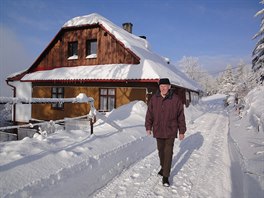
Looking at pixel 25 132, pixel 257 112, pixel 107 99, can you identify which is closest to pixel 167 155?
pixel 257 112

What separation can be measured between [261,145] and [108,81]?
8.96 meters

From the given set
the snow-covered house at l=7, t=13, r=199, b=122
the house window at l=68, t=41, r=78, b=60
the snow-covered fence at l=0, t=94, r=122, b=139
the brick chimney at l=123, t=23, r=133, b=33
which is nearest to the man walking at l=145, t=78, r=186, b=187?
the snow-covered fence at l=0, t=94, r=122, b=139

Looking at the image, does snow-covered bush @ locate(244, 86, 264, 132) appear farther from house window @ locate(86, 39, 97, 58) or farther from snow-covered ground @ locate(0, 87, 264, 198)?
house window @ locate(86, 39, 97, 58)

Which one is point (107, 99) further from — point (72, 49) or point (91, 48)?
point (72, 49)

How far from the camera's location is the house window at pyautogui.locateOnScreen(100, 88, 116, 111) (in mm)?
14430

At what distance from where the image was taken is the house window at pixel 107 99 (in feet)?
47.3

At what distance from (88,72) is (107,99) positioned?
2.09 metres

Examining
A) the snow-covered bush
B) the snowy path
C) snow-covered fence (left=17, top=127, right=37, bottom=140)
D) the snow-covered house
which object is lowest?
snow-covered fence (left=17, top=127, right=37, bottom=140)

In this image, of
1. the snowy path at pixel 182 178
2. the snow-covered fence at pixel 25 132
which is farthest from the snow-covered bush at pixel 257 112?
the snow-covered fence at pixel 25 132

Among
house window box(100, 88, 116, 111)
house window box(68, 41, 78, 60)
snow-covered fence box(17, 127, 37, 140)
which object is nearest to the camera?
house window box(100, 88, 116, 111)

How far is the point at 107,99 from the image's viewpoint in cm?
1452

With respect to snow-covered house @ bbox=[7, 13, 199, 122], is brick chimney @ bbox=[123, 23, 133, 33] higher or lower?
higher

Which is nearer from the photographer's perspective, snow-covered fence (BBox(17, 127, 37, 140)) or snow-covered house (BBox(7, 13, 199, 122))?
snow-covered house (BBox(7, 13, 199, 122))

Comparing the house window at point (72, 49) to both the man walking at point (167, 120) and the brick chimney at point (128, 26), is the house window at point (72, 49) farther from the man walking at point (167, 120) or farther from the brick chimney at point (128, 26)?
the man walking at point (167, 120)
